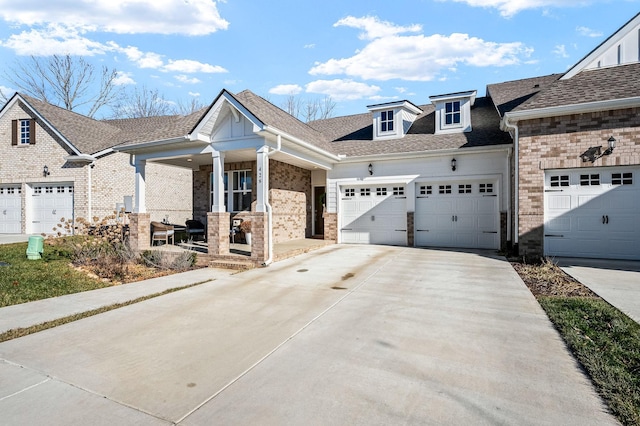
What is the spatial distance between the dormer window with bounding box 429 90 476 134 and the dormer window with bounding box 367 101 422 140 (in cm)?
125

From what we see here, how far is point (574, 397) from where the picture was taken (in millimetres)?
2832

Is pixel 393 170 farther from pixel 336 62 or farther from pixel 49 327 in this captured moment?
pixel 336 62

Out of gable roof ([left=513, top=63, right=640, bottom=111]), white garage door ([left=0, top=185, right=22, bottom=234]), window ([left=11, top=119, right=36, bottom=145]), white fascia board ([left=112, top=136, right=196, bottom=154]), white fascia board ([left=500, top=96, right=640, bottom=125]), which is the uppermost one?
window ([left=11, top=119, right=36, bottom=145])

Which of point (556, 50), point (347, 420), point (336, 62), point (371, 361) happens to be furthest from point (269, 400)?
point (336, 62)

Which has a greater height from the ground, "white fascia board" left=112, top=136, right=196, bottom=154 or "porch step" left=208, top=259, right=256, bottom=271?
"white fascia board" left=112, top=136, right=196, bottom=154

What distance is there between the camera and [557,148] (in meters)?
9.02

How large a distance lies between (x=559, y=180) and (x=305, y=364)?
9.31 m

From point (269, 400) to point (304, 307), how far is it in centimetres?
259

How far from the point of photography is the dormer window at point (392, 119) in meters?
13.9

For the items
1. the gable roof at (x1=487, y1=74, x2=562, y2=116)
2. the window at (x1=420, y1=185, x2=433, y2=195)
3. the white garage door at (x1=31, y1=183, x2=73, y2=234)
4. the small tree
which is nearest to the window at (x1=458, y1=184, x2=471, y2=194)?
the window at (x1=420, y1=185, x2=433, y2=195)

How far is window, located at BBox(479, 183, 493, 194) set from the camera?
11859 millimetres

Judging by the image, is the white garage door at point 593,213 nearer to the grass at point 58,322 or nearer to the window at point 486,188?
the window at point 486,188

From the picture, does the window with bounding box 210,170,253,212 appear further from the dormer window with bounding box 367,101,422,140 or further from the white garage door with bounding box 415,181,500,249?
the white garage door with bounding box 415,181,500,249

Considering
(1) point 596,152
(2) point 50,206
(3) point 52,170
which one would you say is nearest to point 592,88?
(1) point 596,152
